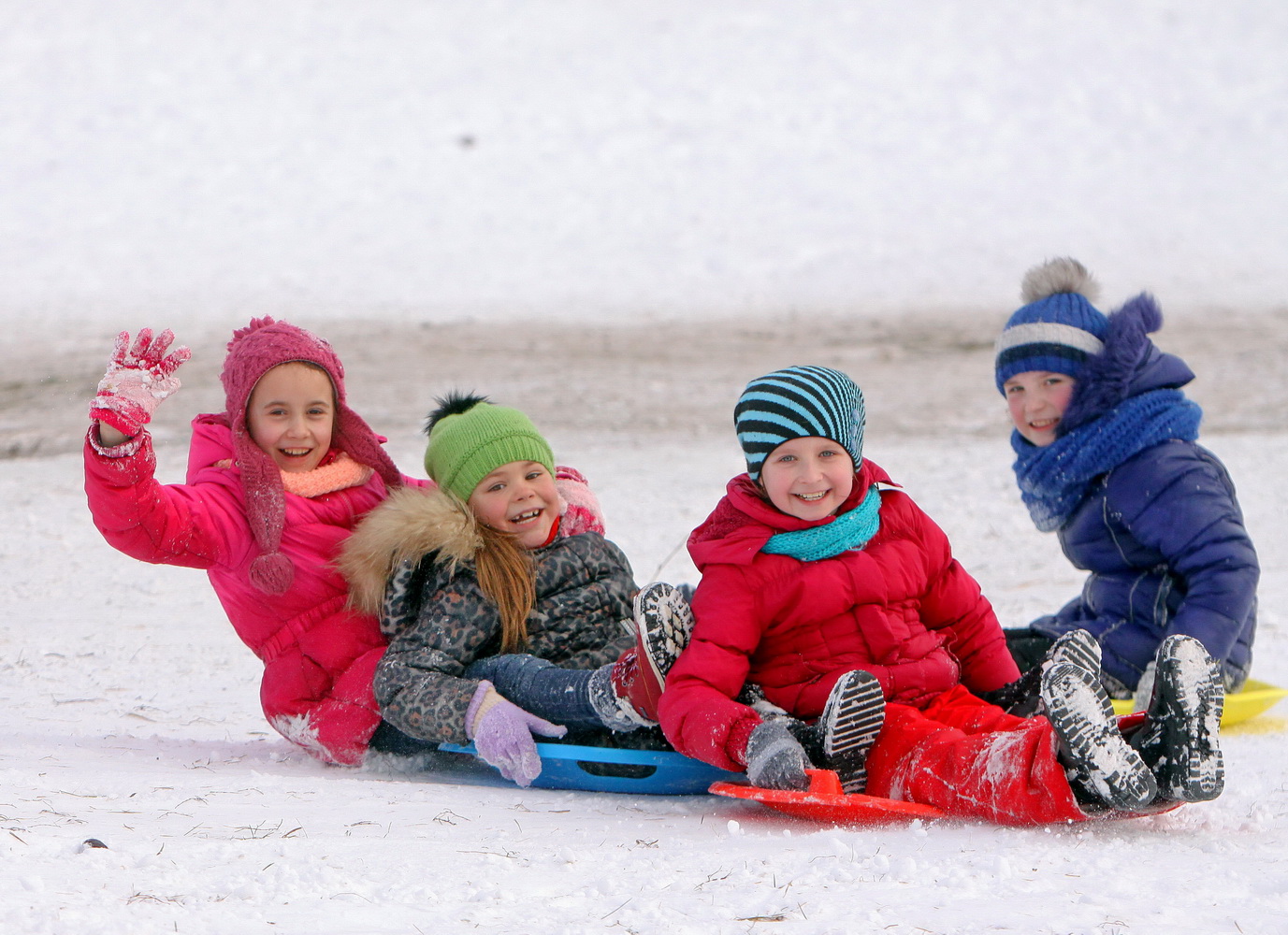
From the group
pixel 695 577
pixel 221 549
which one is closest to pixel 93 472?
pixel 221 549

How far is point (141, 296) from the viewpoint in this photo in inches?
478

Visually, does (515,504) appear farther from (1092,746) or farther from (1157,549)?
(1157,549)

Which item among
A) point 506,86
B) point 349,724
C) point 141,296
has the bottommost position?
point 349,724

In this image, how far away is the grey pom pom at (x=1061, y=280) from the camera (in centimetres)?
410

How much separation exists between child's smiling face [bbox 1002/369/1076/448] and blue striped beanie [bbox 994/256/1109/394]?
3 cm

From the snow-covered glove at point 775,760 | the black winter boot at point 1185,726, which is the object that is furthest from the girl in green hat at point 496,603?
the black winter boot at point 1185,726

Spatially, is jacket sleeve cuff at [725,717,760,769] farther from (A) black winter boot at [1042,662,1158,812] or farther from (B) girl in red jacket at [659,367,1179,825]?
(A) black winter boot at [1042,662,1158,812]

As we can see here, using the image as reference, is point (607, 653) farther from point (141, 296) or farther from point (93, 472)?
point (141, 296)

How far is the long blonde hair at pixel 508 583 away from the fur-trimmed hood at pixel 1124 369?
1.68m

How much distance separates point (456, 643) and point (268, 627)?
1.93 feet

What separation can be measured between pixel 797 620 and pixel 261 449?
1504mm

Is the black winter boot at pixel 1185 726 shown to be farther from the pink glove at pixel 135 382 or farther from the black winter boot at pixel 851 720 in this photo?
the pink glove at pixel 135 382

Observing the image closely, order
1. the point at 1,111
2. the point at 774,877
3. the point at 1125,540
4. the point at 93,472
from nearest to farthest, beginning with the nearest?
the point at 774,877 → the point at 93,472 → the point at 1125,540 → the point at 1,111

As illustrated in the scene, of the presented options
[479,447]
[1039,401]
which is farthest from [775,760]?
[1039,401]
